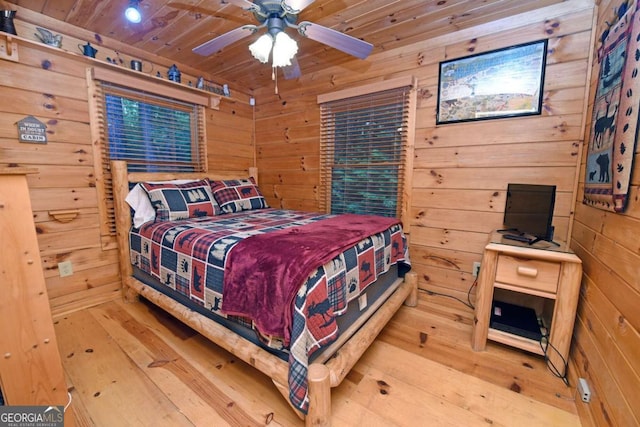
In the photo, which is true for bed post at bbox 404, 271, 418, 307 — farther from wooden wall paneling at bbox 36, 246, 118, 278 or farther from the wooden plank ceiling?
wooden wall paneling at bbox 36, 246, 118, 278

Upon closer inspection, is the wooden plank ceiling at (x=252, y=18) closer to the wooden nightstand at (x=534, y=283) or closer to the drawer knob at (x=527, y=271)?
the wooden nightstand at (x=534, y=283)

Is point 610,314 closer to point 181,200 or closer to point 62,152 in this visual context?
point 181,200

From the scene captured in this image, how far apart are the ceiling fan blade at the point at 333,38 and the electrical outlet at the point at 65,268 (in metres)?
2.46

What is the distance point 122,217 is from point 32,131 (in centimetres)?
81

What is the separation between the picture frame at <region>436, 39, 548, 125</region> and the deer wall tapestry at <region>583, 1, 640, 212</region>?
14.4 inches

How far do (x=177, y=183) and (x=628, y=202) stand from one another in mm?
2892

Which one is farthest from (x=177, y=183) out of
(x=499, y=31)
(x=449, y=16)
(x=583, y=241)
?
(x=583, y=241)

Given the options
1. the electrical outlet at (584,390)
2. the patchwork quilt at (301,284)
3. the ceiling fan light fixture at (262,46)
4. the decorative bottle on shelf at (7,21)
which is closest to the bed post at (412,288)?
the patchwork quilt at (301,284)

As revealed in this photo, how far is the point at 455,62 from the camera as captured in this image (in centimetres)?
219

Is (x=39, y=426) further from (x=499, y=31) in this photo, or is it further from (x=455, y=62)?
(x=499, y=31)

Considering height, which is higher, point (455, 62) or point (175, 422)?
point (455, 62)

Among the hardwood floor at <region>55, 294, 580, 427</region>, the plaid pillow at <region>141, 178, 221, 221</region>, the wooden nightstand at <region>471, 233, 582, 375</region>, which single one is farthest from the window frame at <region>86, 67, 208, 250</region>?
the wooden nightstand at <region>471, 233, 582, 375</region>

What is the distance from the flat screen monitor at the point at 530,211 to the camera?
1.75 metres

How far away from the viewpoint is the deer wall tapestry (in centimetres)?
109
